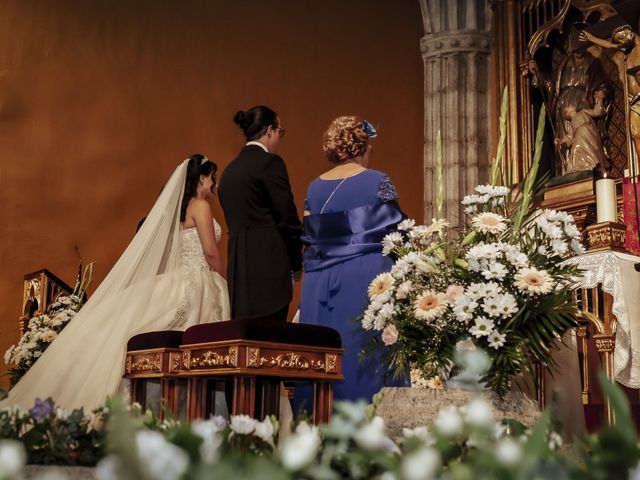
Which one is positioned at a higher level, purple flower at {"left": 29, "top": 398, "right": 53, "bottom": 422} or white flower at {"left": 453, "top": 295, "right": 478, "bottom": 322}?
white flower at {"left": 453, "top": 295, "right": 478, "bottom": 322}

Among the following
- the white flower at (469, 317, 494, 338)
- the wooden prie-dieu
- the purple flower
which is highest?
the white flower at (469, 317, 494, 338)

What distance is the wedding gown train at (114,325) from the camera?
427 cm

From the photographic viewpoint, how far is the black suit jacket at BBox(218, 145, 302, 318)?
4191 millimetres

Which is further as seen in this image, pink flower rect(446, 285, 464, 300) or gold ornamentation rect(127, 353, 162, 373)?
gold ornamentation rect(127, 353, 162, 373)

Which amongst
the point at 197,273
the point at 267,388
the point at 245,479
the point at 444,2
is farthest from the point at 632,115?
the point at 245,479

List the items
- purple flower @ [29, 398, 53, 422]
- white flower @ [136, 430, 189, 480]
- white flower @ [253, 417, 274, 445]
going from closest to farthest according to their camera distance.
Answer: white flower @ [136, 430, 189, 480] < white flower @ [253, 417, 274, 445] < purple flower @ [29, 398, 53, 422]

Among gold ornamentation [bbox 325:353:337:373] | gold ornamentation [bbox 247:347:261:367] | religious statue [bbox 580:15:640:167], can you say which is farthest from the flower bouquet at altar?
religious statue [bbox 580:15:640:167]

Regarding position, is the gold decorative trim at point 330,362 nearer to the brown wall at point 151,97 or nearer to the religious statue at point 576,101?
the religious statue at point 576,101

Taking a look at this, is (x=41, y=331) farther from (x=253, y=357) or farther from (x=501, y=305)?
(x=501, y=305)

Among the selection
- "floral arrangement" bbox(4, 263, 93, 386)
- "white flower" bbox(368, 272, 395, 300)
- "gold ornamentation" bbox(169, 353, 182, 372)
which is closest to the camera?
"white flower" bbox(368, 272, 395, 300)

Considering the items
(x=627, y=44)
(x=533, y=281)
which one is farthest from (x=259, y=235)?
(x=627, y=44)

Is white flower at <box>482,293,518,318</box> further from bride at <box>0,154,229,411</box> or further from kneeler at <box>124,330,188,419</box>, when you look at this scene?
bride at <box>0,154,229,411</box>

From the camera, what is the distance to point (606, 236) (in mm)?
4965

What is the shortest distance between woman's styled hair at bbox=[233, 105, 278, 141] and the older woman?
509 mm
